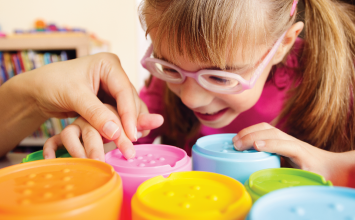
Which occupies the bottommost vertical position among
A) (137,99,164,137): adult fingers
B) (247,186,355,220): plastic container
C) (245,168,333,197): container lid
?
(137,99,164,137): adult fingers

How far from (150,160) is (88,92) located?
0.23 metres

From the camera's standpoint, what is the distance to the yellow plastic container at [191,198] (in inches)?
10.5

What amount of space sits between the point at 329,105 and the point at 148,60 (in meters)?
0.56

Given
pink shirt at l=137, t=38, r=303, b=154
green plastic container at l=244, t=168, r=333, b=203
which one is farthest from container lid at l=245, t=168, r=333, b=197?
pink shirt at l=137, t=38, r=303, b=154

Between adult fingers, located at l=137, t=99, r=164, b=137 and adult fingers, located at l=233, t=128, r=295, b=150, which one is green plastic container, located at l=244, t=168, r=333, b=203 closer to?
adult fingers, located at l=233, t=128, r=295, b=150

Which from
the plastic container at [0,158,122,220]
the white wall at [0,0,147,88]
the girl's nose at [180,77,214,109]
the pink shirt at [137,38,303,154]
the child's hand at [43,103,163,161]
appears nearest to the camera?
the plastic container at [0,158,122,220]

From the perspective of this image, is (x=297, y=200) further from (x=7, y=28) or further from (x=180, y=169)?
(x=7, y=28)

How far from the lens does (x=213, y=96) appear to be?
0.75 meters

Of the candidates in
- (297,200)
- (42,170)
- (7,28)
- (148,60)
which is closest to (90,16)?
(7,28)

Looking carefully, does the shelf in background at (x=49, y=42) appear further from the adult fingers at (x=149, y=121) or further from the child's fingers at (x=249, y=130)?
the child's fingers at (x=249, y=130)

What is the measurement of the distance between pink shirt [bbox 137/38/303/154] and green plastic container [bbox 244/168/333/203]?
0.61 m

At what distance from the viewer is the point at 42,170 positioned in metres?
0.37

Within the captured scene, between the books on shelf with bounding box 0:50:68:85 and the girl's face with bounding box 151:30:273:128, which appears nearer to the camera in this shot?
the girl's face with bounding box 151:30:273:128

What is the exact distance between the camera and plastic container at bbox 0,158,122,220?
25 cm
